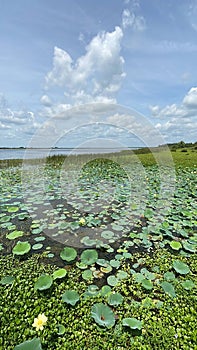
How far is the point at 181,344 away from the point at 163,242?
1510mm

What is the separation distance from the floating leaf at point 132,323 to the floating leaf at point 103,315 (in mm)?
92

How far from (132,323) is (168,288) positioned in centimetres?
59

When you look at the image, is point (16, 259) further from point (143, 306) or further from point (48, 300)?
point (143, 306)

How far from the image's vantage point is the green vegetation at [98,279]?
1.55m

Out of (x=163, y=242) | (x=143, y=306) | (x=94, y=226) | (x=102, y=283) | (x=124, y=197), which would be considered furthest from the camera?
(x=124, y=197)

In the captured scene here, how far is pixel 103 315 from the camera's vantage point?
1.67m

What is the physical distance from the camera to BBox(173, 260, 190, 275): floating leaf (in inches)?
89.5

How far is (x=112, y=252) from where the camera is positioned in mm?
2678

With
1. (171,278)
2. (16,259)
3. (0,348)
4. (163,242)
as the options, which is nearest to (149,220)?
(163,242)

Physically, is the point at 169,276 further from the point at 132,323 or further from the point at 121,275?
the point at 132,323

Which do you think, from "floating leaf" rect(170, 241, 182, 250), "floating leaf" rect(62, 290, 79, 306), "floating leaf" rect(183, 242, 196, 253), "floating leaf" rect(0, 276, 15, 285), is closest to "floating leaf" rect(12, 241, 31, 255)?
"floating leaf" rect(0, 276, 15, 285)

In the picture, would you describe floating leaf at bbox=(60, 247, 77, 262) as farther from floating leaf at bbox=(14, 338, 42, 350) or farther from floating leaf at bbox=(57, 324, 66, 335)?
floating leaf at bbox=(14, 338, 42, 350)

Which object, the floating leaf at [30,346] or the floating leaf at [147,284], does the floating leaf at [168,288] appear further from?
the floating leaf at [30,346]

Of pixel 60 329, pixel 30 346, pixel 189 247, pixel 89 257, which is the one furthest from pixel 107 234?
pixel 30 346
